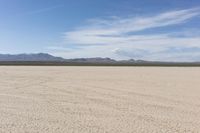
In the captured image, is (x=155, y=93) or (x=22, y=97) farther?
(x=155, y=93)

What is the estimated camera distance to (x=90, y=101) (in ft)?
37.5

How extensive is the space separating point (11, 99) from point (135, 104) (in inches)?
158

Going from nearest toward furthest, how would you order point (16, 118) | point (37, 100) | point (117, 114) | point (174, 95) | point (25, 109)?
1. point (16, 118)
2. point (117, 114)
3. point (25, 109)
4. point (37, 100)
5. point (174, 95)

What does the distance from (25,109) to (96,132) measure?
323 centimetres

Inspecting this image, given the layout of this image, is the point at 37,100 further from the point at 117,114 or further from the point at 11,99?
the point at 117,114

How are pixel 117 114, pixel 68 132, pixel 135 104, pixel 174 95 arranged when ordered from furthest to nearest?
pixel 174 95, pixel 135 104, pixel 117 114, pixel 68 132

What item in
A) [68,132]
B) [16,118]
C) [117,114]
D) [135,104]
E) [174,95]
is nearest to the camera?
[68,132]

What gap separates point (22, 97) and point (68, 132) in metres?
5.39

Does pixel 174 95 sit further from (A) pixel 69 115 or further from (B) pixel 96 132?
(B) pixel 96 132

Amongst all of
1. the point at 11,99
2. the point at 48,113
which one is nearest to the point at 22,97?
the point at 11,99

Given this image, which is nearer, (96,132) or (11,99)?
(96,132)

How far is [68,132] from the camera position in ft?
23.6

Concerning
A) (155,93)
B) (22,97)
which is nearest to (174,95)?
(155,93)

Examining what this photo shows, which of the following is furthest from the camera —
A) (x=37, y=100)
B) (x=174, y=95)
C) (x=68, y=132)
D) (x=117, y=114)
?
(x=174, y=95)
